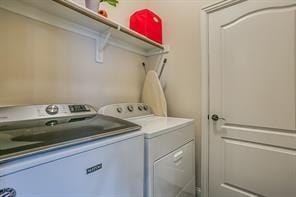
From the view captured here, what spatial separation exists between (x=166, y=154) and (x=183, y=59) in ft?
3.83

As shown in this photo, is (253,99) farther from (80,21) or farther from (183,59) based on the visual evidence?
(80,21)

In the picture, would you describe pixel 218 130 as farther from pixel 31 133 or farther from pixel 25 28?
pixel 25 28

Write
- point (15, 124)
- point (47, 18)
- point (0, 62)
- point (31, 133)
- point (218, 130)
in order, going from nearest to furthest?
point (31, 133) → point (15, 124) → point (0, 62) → point (47, 18) → point (218, 130)

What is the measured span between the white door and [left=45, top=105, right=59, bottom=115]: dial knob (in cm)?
139

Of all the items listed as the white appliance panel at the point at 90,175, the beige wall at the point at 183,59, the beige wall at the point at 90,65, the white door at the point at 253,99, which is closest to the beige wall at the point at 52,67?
the beige wall at the point at 90,65

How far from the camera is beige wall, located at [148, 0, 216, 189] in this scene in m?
1.94

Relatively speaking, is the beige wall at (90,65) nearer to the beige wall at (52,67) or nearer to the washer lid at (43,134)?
the beige wall at (52,67)

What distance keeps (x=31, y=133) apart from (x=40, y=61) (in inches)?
27.2

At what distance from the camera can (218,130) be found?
1.75 m

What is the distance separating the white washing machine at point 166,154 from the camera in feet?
3.81

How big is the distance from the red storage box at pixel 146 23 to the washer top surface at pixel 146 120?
82cm

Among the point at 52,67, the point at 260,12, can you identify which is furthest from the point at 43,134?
the point at 260,12

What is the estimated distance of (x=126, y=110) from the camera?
1.74 metres

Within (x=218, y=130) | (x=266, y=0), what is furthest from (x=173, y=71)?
(x=266, y=0)
